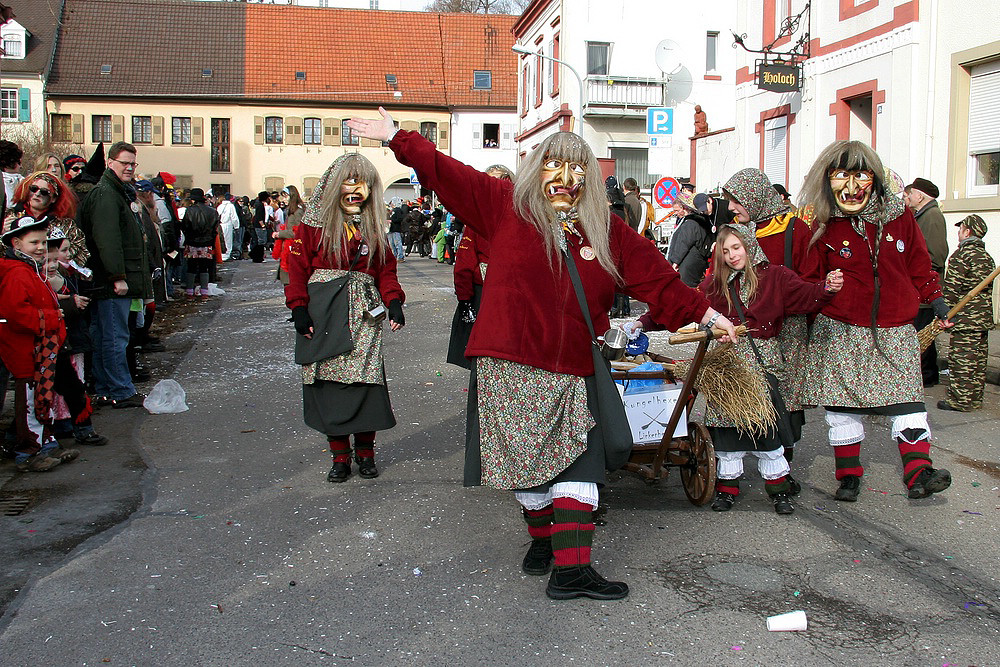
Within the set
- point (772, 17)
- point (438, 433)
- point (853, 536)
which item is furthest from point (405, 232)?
point (853, 536)

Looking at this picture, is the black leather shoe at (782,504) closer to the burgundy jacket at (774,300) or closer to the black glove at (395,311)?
the burgundy jacket at (774,300)

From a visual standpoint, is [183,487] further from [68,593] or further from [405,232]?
[405,232]

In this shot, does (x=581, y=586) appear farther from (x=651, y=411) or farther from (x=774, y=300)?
(x=774, y=300)

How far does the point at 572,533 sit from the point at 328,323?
95.6 inches

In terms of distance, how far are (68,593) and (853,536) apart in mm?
3739

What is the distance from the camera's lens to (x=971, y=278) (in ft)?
27.7

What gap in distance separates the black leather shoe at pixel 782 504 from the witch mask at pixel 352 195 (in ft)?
9.82

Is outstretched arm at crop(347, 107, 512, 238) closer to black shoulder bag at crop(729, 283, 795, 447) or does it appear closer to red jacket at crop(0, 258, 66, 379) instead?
black shoulder bag at crop(729, 283, 795, 447)

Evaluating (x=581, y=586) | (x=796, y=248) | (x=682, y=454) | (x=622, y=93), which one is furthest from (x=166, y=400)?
(x=622, y=93)

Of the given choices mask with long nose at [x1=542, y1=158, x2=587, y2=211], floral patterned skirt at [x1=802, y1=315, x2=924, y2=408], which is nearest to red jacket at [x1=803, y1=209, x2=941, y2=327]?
floral patterned skirt at [x1=802, y1=315, x2=924, y2=408]

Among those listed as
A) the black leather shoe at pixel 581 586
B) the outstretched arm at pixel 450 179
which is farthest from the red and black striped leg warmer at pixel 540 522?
the outstretched arm at pixel 450 179

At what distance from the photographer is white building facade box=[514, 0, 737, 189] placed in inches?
1357

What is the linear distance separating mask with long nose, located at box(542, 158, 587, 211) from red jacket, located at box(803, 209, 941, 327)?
2.15 meters

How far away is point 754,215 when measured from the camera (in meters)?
5.66
